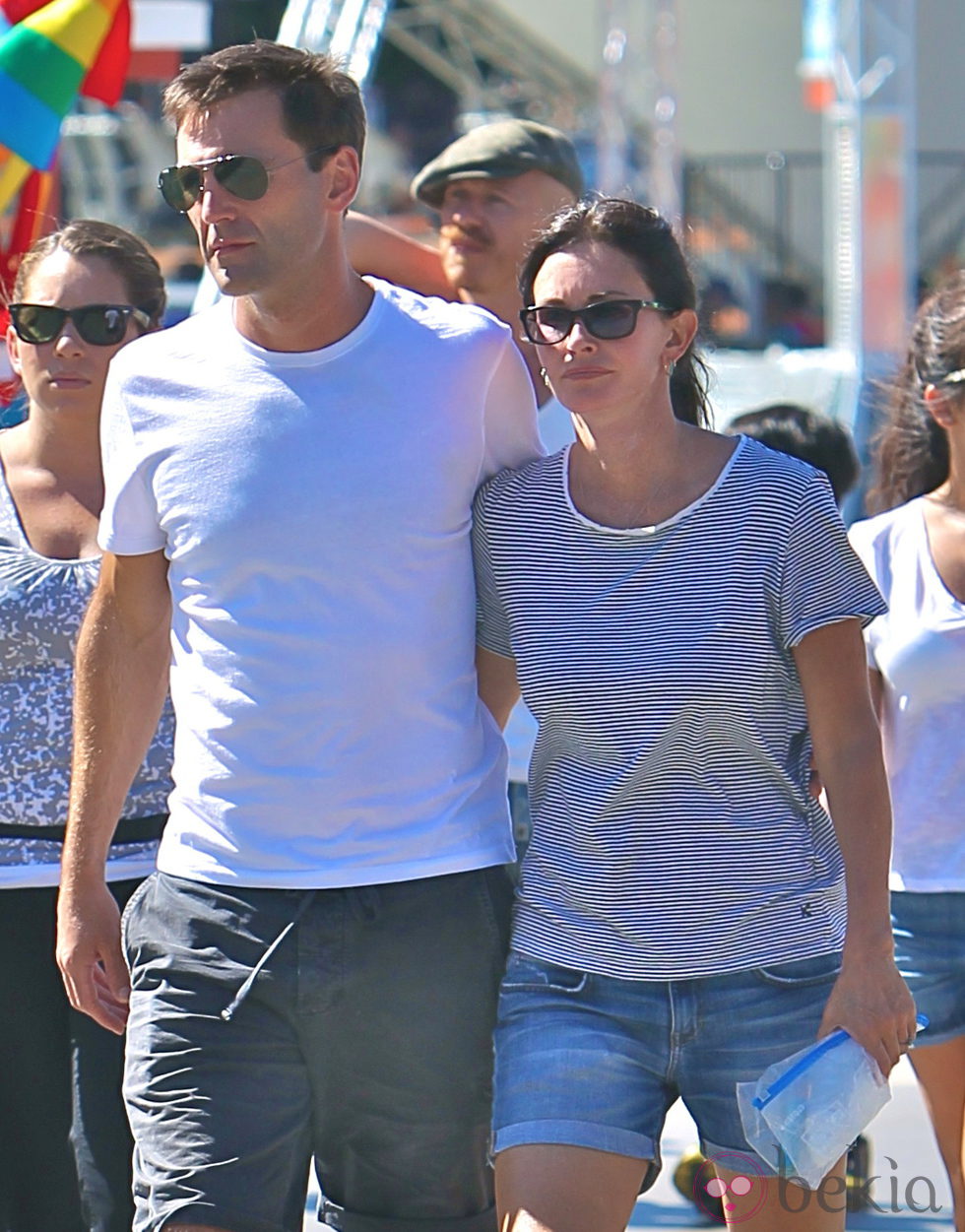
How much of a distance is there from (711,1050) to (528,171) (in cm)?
207

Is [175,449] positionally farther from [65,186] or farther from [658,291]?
[65,186]

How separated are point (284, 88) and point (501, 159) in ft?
3.98

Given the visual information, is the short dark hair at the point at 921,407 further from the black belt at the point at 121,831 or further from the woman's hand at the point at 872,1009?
the black belt at the point at 121,831

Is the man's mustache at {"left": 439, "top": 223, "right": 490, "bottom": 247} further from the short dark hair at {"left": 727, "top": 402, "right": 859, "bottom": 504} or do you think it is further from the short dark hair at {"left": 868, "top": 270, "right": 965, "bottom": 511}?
the short dark hair at {"left": 868, "top": 270, "right": 965, "bottom": 511}

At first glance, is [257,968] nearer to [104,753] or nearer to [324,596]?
[104,753]

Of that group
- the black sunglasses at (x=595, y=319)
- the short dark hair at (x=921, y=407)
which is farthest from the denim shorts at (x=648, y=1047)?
the short dark hair at (x=921, y=407)

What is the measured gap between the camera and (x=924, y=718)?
3.42 meters

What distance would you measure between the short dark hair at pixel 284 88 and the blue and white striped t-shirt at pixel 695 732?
752 mm

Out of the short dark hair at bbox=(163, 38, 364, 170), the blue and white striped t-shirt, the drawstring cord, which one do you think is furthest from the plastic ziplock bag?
the short dark hair at bbox=(163, 38, 364, 170)

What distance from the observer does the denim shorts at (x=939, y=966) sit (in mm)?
3422

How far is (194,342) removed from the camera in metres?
2.90

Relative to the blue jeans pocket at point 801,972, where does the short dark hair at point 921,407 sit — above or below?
above

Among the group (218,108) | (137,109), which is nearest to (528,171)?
(218,108)

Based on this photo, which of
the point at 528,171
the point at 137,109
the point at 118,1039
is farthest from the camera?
the point at 137,109
